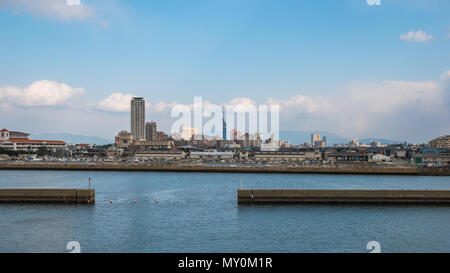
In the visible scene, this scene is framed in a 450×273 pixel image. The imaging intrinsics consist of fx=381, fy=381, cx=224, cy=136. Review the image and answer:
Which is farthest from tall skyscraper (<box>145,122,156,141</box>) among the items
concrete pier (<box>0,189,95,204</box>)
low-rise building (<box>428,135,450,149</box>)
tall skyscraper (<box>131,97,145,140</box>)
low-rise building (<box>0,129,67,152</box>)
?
concrete pier (<box>0,189,95,204</box>)

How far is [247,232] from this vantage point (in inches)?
503

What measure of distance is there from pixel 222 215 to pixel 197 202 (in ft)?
12.7

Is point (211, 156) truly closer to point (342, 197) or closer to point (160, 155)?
point (160, 155)

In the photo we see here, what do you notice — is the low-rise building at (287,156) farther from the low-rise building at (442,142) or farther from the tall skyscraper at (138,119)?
the tall skyscraper at (138,119)

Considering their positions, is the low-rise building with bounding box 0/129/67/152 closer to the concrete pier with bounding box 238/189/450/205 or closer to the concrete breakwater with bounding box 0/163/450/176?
the concrete breakwater with bounding box 0/163/450/176

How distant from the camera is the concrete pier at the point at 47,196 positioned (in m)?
A: 18.9

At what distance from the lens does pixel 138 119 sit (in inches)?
5989

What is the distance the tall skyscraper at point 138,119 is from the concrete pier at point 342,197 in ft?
452

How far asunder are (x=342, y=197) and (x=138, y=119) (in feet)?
458

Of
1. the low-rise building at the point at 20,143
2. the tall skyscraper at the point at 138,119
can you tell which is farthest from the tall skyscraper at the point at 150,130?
the low-rise building at the point at 20,143

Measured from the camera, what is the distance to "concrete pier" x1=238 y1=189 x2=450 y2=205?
1867 cm
